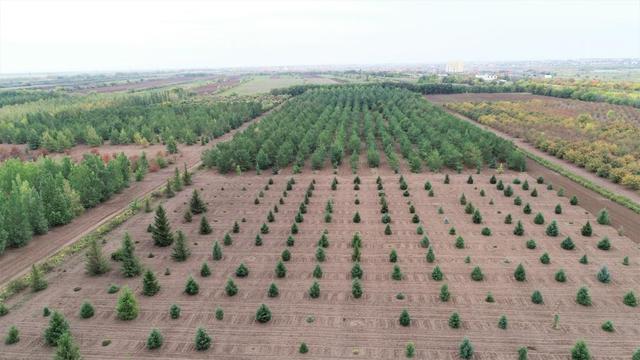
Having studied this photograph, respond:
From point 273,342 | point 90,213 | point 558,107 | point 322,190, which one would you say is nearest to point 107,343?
point 273,342

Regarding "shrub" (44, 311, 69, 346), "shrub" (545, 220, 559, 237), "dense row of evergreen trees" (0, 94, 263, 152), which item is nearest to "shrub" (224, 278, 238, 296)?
"shrub" (44, 311, 69, 346)

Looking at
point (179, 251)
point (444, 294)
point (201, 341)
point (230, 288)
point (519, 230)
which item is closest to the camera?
point (201, 341)

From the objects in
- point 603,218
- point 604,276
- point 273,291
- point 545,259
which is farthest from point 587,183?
point 273,291

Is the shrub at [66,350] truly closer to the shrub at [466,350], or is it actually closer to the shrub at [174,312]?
the shrub at [174,312]

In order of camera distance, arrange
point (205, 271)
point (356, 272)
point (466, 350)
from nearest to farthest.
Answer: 1. point (466, 350)
2. point (356, 272)
3. point (205, 271)

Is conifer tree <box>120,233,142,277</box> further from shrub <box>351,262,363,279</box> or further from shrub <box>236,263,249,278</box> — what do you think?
shrub <box>351,262,363,279</box>

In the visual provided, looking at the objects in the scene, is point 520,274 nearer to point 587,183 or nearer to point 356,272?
point 356,272
